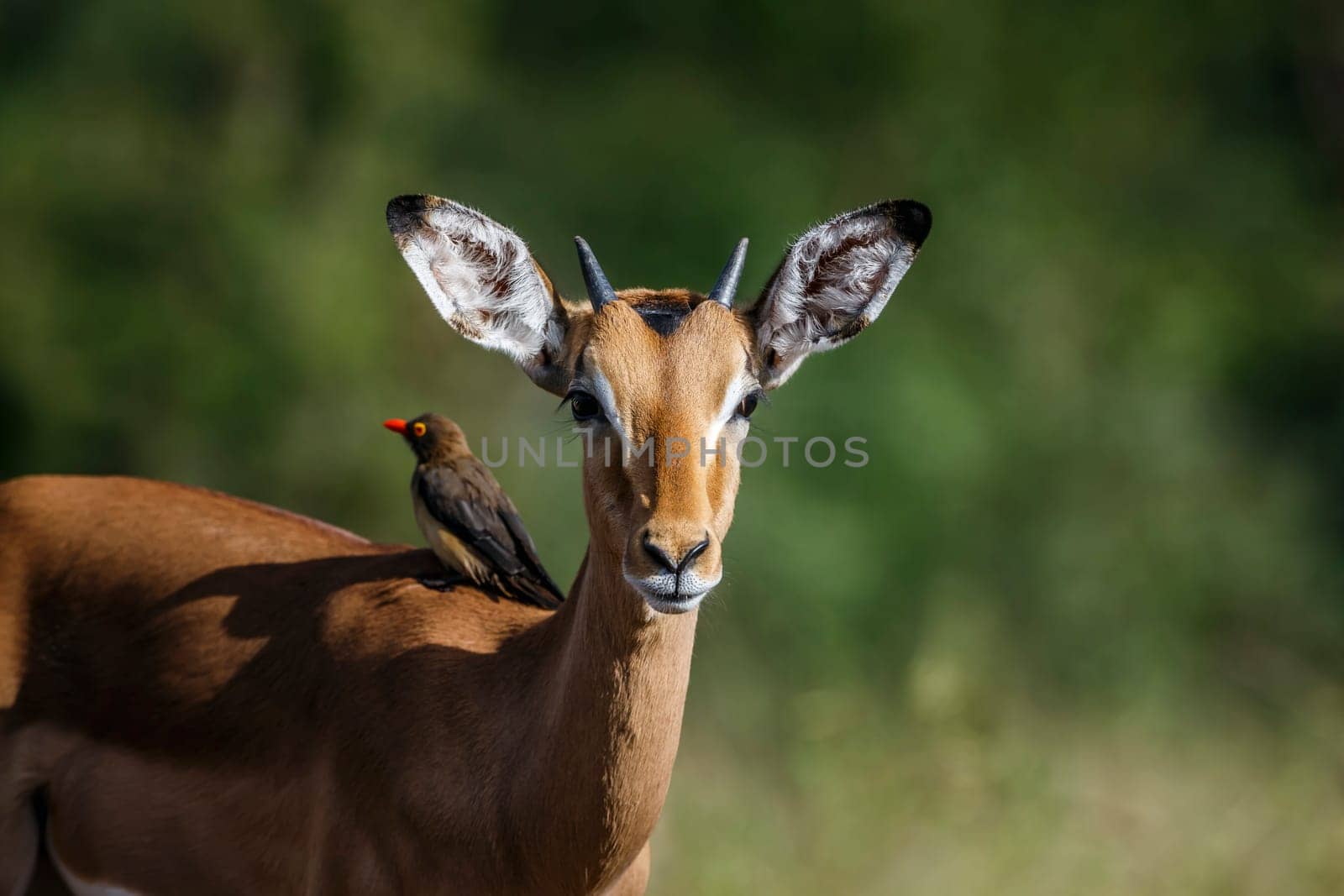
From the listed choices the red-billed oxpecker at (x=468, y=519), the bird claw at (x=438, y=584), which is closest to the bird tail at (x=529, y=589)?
the red-billed oxpecker at (x=468, y=519)

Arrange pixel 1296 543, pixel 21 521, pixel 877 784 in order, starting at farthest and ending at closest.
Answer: pixel 1296 543 → pixel 877 784 → pixel 21 521

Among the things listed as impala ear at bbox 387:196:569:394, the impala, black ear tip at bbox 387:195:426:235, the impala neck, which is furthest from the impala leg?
black ear tip at bbox 387:195:426:235

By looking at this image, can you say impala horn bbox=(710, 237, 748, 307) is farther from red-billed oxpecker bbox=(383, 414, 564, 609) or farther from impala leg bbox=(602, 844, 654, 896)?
impala leg bbox=(602, 844, 654, 896)

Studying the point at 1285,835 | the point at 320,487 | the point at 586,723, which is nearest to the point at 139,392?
the point at 320,487

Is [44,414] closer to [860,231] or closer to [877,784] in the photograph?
[877,784]

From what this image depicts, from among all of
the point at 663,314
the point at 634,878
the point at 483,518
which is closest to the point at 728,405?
the point at 663,314

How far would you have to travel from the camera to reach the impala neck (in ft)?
11.0

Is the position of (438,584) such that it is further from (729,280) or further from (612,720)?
(729,280)

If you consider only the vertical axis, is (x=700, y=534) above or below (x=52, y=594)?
above

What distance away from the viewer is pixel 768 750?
6895 millimetres

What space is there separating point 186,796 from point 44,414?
15.8 feet

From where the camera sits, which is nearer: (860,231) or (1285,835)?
(860,231)

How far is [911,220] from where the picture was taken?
3654 mm

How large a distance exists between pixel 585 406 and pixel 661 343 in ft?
0.78
